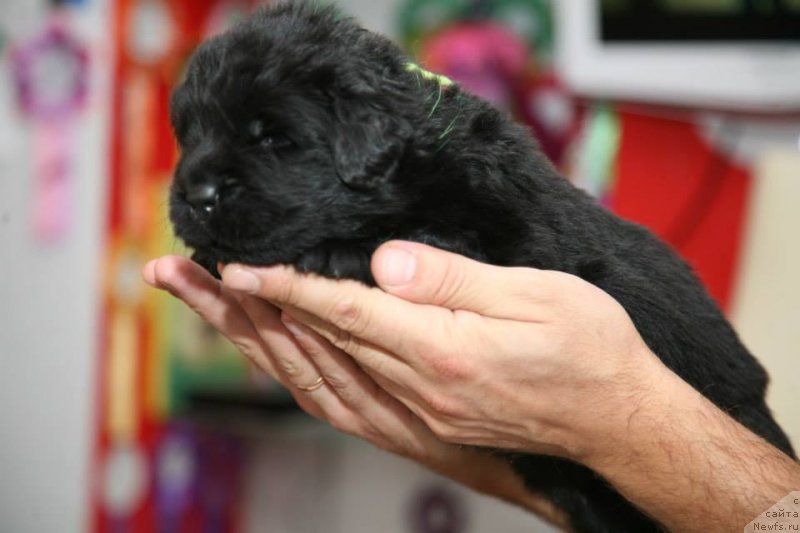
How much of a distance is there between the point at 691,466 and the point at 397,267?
60 cm

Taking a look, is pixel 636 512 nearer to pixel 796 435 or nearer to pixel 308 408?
pixel 796 435

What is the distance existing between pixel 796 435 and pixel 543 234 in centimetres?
80

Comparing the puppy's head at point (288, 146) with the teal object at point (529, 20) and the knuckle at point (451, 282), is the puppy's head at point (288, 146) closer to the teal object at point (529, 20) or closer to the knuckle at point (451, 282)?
the knuckle at point (451, 282)

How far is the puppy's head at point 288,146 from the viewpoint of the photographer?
1.18 meters

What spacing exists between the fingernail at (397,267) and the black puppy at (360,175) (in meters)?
0.07

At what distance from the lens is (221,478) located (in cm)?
358

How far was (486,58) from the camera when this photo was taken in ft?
9.99

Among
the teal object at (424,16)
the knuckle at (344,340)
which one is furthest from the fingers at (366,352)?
the teal object at (424,16)

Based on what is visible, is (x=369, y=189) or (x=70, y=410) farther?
(x=70, y=410)

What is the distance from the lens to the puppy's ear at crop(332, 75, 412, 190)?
1.18 meters

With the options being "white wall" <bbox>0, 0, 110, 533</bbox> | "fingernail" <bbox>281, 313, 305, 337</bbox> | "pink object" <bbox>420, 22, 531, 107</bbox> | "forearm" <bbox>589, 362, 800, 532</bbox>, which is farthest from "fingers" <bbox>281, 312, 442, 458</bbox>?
"pink object" <bbox>420, 22, 531, 107</bbox>

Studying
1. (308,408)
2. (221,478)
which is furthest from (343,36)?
(221,478)

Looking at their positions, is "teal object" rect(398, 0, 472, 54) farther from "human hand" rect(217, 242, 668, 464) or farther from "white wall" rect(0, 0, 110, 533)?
"human hand" rect(217, 242, 668, 464)

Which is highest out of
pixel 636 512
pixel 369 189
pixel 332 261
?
pixel 369 189
